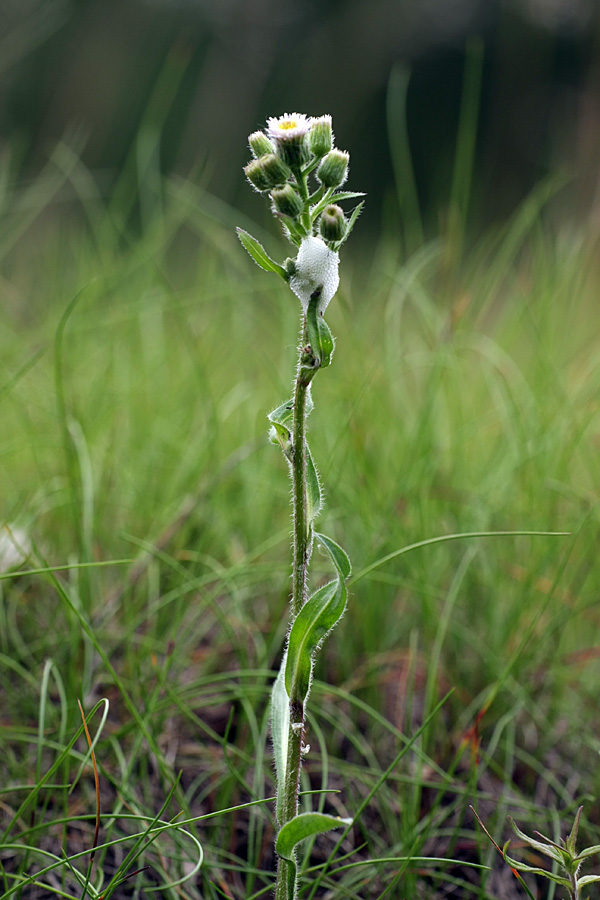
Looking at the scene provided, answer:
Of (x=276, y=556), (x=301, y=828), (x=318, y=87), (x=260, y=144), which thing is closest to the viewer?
(x=301, y=828)

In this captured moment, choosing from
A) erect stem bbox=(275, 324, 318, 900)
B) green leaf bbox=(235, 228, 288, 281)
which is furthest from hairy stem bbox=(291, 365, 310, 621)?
green leaf bbox=(235, 228, 288, 281)

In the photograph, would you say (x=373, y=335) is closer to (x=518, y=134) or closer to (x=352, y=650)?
(x=352, y=650)

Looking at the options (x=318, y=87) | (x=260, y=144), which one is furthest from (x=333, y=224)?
(x=318, y=87)

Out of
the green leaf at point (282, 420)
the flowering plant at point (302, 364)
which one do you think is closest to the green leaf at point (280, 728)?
the flowering plant at point (302, 364)

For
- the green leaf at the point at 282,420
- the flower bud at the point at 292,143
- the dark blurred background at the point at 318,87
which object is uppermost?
the dark blurred background at the point at 318,87

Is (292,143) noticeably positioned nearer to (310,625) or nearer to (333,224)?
(333,224)

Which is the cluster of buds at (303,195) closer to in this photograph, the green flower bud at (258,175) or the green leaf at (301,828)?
the green flower bud at (258,175)

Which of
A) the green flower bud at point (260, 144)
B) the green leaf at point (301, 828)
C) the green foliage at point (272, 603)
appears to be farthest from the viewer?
the green foliage at point (272, 603)
